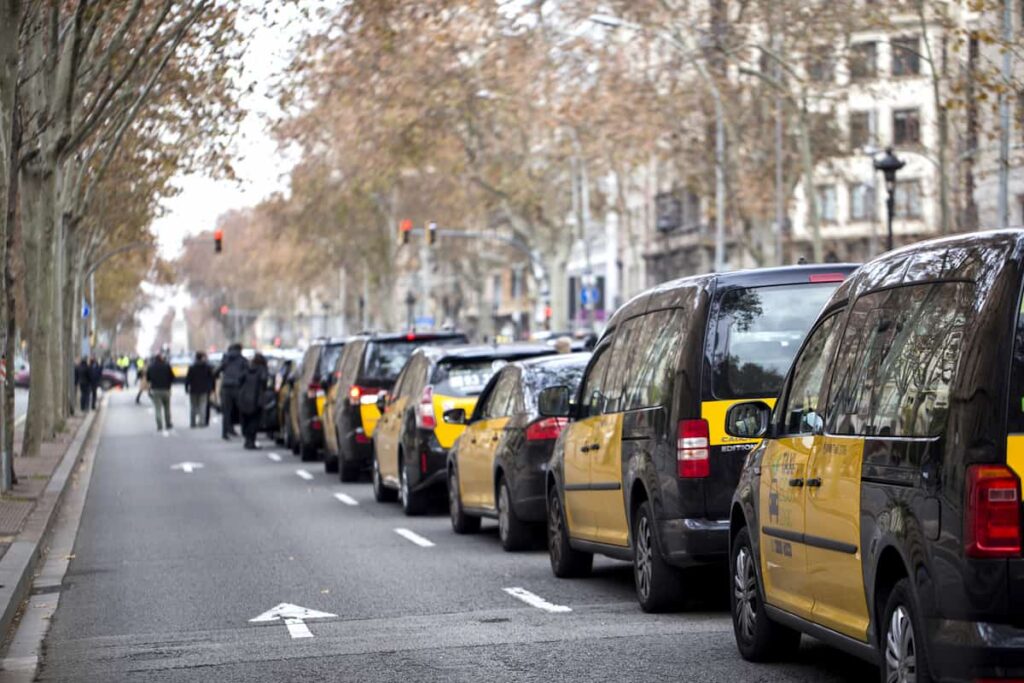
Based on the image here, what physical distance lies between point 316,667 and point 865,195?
65.6 meters

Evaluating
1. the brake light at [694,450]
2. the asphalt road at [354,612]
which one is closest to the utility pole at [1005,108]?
the asphalt road at [354,612]

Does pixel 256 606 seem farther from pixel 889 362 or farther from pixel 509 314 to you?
pixel 509 314

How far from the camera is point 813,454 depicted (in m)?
8.55

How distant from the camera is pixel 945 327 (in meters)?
7.18

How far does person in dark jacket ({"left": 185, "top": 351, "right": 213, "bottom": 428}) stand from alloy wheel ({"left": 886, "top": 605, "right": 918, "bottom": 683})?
40684 millimetres

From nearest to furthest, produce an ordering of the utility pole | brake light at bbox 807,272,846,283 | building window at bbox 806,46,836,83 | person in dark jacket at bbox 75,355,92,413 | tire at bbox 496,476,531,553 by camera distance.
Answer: brake light at bbox 807,272,846,283
tire at bbox 496,476,531,553
the utility pole
building window at bbox 806,46,836,83
person in dark jacket at bbox 75,355,92,413

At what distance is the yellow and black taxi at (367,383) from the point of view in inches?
1035

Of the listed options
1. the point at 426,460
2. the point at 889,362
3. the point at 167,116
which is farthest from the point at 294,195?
the point at 889,362

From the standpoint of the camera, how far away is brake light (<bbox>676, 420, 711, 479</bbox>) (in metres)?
11.1

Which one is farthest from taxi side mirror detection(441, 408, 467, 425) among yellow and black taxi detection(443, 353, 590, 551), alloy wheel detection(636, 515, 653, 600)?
alloy wheel detection(636, 515, 653, 600)

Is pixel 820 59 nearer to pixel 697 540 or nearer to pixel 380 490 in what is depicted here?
pixel 380 490

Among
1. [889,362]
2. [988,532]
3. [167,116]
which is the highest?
[167,116]

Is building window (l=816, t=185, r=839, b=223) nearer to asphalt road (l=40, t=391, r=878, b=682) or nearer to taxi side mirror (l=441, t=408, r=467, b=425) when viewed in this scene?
asphalt road (l=40, t=391, r=878, b=682)

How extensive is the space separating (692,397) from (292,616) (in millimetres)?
2922
